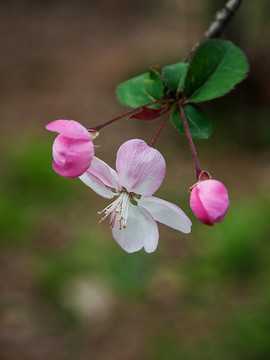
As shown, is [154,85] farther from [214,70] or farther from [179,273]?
[179,273]

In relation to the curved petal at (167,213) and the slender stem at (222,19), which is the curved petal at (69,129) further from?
the slender stem at (222,19)

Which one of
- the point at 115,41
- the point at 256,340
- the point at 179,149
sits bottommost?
the point at 256,340

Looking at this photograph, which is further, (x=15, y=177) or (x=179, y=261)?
(x=15, y=177)

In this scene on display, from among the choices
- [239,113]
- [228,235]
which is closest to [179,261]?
[228,235]

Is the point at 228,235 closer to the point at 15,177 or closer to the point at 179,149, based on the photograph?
the point at 179,149

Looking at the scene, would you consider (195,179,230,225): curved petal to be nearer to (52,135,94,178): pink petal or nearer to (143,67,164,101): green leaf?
(52,135,94,178): pink petal

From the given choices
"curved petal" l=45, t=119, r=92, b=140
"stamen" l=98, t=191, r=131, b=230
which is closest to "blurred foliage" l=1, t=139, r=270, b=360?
"stamen" l=98, t=191, r=131, b=230

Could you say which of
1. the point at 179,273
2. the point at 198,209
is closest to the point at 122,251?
the point at 179,273
